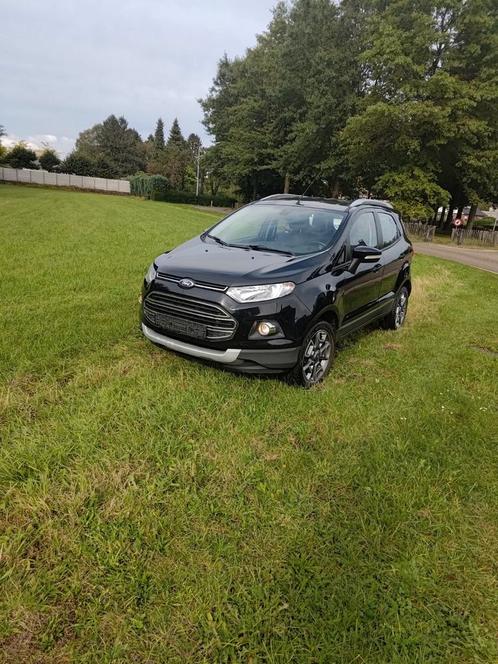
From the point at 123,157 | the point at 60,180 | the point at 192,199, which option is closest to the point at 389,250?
the point at 192,199

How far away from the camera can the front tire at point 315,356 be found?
3916mm

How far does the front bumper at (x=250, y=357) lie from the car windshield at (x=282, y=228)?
112 centimetres

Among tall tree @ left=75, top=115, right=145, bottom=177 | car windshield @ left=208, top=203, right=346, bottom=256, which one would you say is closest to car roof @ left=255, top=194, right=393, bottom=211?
car windshield @ left=208, top=203, right=346, bottom=256

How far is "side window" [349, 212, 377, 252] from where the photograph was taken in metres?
4.82

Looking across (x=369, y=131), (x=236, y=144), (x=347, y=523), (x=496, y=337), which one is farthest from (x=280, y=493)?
(x=236, y=144)

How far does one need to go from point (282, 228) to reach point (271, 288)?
1.48 meters

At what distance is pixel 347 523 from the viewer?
2.54 meters

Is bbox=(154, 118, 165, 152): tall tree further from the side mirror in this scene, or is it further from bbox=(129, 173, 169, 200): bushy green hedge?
the side mirror

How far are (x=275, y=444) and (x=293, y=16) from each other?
3959 centimetres

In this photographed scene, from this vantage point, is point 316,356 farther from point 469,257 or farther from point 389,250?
point 469,257

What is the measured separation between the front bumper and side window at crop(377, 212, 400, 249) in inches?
109

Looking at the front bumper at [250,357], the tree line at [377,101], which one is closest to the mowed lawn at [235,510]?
the front bumper at [250,357]

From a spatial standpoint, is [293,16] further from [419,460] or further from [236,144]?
[419,460]

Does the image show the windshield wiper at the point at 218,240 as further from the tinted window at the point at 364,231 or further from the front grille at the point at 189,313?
the tinted window at the point at 364,231
